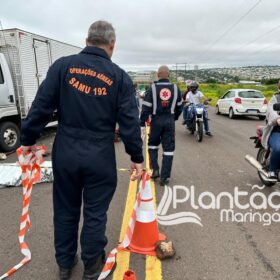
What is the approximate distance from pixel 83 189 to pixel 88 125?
26.6 inches

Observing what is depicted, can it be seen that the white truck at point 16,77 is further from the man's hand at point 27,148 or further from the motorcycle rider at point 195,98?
the man's hand at point 27,148

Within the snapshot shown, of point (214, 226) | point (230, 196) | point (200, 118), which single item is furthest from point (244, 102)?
point (214, 226)

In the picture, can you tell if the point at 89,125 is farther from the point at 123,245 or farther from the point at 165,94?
the point at 165,94

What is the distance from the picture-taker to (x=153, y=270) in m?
3.25

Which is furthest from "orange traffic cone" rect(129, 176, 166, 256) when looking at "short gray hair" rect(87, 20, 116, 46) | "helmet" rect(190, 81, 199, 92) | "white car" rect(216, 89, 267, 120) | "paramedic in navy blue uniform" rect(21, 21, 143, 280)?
"white car" rect(216, 89, 267, 120)

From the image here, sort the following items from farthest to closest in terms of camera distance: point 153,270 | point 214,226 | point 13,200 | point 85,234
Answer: point 13,200 < point 214,226 < point 153,270 < point 85,234

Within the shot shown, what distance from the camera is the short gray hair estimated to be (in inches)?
110

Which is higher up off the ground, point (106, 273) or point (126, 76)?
point (126, 76)

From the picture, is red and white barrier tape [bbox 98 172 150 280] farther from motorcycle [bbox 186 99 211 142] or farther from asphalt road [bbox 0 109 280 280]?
motorcycle [bbox 186 99 211 142]

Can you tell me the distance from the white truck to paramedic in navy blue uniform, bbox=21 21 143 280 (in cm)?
574

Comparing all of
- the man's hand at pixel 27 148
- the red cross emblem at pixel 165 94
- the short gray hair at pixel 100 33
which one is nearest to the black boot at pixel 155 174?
the red cross emblem at pixel 165 94

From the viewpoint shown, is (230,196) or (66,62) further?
(230,196)

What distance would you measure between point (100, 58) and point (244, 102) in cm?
1481

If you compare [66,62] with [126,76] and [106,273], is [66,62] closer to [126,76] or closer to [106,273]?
[126,76]
